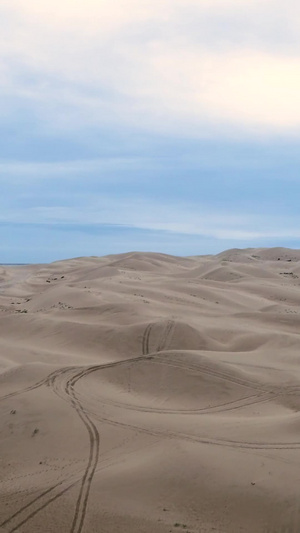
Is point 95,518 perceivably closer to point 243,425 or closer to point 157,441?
point 157,441

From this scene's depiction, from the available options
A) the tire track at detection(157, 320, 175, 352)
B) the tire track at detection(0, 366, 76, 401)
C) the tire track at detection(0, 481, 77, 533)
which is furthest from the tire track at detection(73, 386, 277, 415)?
the tire track at detection(157, 320, 175, 352)

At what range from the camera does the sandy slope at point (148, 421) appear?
15.6 ft

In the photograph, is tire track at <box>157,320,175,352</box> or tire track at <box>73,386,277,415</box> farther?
tire track at <box>157,320,175,352</box>

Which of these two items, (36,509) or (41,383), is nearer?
(36,509)

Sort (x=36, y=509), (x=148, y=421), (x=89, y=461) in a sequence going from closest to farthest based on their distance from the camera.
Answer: (x=36, y=509)
(x=89, y=461)
(x=148, y=421)

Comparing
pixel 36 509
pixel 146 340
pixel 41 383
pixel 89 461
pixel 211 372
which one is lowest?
pixel 36 509

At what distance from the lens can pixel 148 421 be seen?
6836mm

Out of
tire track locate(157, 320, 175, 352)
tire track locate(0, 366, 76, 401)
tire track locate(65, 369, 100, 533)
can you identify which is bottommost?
tire track locate(65, 369, 100, 533)

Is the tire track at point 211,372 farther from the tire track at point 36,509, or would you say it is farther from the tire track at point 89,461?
the tire track at point 36,509

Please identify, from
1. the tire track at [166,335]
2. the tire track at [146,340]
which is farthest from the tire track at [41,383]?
the tire track at [166,335]

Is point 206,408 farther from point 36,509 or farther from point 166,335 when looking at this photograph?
point 166,335

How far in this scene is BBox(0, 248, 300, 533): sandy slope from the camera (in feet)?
15.6

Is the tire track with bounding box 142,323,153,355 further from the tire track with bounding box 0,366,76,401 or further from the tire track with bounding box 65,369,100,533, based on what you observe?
the tire track with bounding box 65,369,100,533

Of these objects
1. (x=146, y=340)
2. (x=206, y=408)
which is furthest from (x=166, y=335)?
(x=206, y=408)
